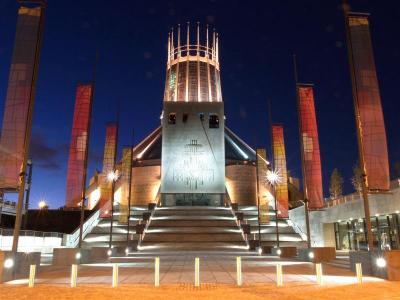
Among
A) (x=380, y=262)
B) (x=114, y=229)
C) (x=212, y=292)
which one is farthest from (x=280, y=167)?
(x=212, y=292)

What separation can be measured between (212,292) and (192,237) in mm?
21517

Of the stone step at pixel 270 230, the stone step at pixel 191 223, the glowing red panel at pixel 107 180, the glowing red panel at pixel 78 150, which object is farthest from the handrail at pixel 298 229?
the glowing red panel at pixel 78 150

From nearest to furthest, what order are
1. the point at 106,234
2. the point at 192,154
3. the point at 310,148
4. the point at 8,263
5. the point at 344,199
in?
the point at 8,263 < the point at 310,148 < the point at 344,199 < the point at 106,234 < the point at 192,154

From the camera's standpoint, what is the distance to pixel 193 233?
99.1 ft

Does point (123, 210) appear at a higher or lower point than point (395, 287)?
higher

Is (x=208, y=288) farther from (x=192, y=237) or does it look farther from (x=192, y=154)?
(x=192, y=154)

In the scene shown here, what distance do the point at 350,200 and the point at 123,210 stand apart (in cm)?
1858

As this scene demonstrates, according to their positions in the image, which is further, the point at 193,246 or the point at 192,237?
the point at 192,237

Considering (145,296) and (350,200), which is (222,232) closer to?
(350,200)

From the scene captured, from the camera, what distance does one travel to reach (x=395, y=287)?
29.3 ft

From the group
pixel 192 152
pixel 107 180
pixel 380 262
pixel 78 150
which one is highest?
pixel 192 152

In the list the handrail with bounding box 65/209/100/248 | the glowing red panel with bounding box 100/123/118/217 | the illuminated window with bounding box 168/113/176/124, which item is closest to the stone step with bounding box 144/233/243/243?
the handrail with bounding box 65/209/100/248

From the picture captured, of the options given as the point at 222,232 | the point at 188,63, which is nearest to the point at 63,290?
the point at 222,232

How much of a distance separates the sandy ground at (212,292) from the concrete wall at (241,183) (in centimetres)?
4067
